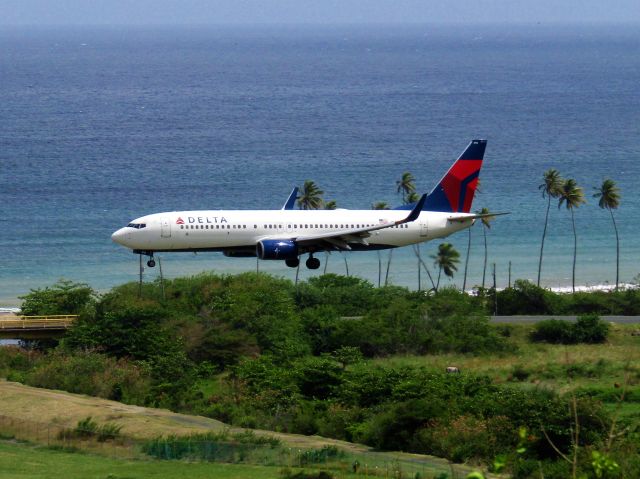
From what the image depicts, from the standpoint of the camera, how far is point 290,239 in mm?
79938

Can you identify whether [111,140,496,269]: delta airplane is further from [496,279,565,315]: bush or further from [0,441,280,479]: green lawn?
[496,279,565,315]: bush

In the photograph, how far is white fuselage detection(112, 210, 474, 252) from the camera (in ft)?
258

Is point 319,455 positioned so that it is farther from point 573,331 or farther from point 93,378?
point 573,331

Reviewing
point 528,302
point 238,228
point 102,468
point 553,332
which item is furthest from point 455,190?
point 102,468

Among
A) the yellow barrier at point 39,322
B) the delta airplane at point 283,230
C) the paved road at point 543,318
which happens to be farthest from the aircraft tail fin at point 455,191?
the yellow barrier at point 39,322

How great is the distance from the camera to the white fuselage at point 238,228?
3093 inches

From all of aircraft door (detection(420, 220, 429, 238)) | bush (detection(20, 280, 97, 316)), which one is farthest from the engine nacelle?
bush (detection(20, 280, 97, 316))

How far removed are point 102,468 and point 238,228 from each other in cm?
2819

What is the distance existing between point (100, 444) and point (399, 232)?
1208 inches

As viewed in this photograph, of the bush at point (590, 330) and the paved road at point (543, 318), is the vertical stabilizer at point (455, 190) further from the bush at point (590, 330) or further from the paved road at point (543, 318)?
the paved road at point (543, 318)

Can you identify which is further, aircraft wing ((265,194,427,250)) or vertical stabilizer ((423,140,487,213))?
vertical stabilizer ((423,140,487,213))

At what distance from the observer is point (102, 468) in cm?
5281

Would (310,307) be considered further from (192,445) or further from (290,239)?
(192,445)

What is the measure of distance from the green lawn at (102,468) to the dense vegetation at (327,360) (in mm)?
10666
